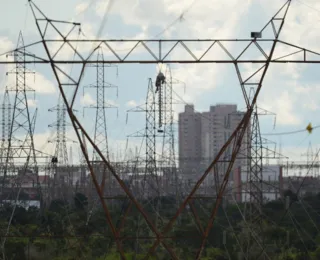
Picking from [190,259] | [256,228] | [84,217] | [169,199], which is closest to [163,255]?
[190,259]

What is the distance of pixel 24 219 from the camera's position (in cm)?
6588

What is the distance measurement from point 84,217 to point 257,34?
39589 mm

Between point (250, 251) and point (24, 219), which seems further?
point (24, 219)

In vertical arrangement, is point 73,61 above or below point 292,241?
above

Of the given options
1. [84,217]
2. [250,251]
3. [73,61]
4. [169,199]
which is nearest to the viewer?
[73,61]

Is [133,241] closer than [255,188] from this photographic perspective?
No

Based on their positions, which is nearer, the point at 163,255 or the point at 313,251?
the point at 163,255

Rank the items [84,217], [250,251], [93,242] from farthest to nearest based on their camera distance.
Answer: [84,217] → [93,242] → [250,251]

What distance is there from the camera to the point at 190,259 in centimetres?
4700

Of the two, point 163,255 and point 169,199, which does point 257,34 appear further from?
point 169,199

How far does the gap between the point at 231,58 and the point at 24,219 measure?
1631 inches

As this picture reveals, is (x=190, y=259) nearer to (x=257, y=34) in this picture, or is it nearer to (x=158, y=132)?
(x=158, y=132)

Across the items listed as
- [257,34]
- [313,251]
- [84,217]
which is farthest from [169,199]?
[257,34]

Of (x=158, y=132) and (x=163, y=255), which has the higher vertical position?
(x=158, y=132)
